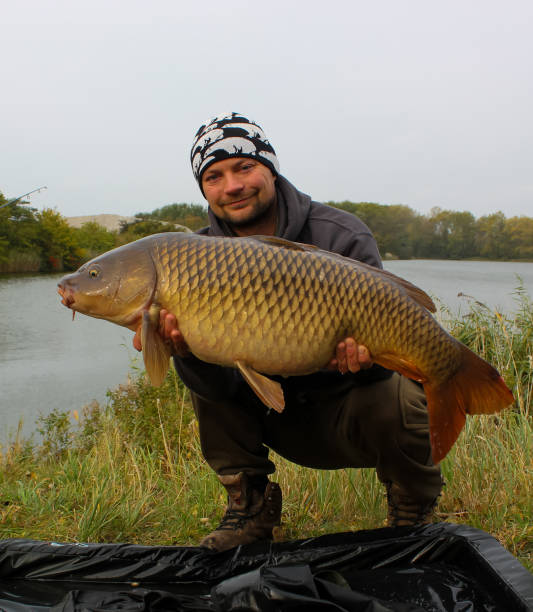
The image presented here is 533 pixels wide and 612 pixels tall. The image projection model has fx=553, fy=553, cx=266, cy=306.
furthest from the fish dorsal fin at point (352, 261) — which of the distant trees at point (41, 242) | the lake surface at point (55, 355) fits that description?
the distant trees at point (41, 242)

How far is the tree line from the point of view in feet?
35.6

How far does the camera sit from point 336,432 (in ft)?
5.13

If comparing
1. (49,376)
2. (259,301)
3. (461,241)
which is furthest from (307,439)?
(461,241)

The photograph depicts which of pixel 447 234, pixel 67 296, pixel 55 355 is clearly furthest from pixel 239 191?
pixel 447 234

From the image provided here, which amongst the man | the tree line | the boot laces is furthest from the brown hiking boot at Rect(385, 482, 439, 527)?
the tree line

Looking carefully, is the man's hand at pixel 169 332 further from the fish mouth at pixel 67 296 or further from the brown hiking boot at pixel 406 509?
the brown hiking boot at pixel 406 509

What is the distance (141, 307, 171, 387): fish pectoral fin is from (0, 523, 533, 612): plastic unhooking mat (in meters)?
0.41

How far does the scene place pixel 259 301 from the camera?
1.21m

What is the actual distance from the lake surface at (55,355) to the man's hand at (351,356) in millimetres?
2381

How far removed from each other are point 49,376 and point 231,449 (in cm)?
431

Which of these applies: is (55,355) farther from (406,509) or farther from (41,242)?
(41,242)

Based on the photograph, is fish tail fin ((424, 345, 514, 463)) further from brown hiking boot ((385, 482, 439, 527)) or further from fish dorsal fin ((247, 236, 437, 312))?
brown hiking boot ((385, 482, 439, 527))

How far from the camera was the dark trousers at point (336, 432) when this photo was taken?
1.49m

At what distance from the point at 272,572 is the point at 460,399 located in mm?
588
